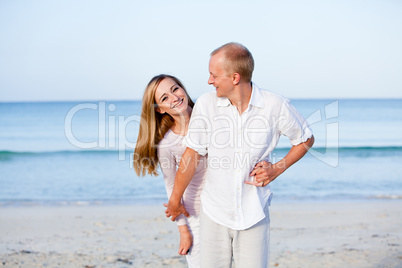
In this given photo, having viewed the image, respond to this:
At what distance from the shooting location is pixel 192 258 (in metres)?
3.05

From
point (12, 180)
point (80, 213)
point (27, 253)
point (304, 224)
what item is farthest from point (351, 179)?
point (12, 180)

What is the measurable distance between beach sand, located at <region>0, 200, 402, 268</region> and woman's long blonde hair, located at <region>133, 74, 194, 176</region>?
7.20ft

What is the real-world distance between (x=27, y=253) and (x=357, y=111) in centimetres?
3204

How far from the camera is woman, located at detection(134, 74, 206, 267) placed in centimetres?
293

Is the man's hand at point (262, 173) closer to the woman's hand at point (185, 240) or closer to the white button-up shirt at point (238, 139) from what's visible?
the white button-up shirt at point (238, 139)

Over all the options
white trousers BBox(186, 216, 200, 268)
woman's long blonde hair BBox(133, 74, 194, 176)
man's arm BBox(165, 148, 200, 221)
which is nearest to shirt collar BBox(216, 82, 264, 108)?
man's arm BBox(165, 148, 200, 221)

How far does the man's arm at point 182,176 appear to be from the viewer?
261 cm

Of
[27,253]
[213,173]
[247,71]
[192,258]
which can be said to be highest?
[247,71]

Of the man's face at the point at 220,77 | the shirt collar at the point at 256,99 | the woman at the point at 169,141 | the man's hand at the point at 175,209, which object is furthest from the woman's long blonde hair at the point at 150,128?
the shirt collar at the point at 256,99

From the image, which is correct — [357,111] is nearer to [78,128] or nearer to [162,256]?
[78,128]

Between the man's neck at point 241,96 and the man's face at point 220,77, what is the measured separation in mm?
40

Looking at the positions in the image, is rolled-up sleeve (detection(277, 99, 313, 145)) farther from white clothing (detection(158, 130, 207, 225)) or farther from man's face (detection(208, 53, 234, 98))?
white clothing (detection(158, 130, 207, 225))

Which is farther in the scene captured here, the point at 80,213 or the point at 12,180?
the point at 12,180

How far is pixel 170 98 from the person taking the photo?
2.92 m
